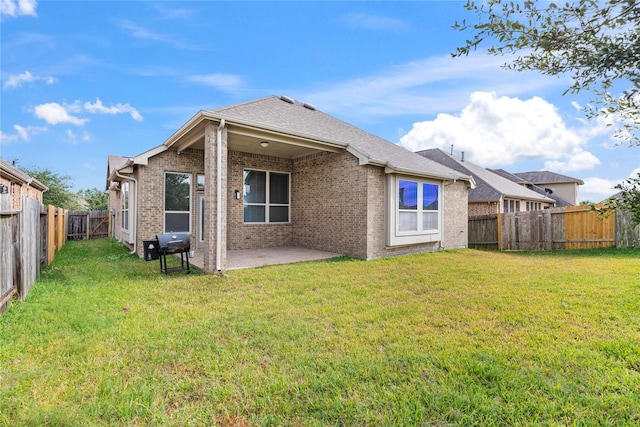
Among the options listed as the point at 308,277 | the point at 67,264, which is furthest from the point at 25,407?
the point at 67,264

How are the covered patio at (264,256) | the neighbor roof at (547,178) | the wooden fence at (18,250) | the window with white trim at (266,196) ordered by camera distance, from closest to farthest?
1. the wooden fence at (18,250)
2. the covered patio at (264,256)
3. the window with white trim at (266,196)
4. the neighbor roof at (547,178)

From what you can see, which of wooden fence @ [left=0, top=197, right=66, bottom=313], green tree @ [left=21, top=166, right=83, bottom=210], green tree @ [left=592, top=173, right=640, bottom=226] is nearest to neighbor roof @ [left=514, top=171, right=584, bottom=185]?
green tree @ [left=592, top=173, right=640, bottom=226]

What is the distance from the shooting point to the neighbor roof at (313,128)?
787cm

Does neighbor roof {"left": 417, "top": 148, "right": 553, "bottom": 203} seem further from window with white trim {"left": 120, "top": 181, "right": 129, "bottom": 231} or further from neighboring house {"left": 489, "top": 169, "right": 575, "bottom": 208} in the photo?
window with white trim {"left": 120, "top": 181, "right": 129, "bottom": 231}

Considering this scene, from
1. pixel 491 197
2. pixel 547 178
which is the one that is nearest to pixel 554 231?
pixel 491 197

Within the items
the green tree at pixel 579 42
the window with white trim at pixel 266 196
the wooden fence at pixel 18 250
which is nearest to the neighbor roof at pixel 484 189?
the window with white trim at pixel 266 196

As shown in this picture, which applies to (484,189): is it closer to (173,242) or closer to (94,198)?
(173,242)

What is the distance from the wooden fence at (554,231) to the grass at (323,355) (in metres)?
6.60

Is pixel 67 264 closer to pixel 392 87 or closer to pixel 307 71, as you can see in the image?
pixel 307 71

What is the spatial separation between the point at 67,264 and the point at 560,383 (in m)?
10.9

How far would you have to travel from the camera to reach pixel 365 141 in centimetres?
1167

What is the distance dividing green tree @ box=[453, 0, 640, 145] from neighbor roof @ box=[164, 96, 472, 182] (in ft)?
20.9

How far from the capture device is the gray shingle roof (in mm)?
8203

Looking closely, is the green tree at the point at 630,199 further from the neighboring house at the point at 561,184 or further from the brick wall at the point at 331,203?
the neighboring house at the point at 561,184
